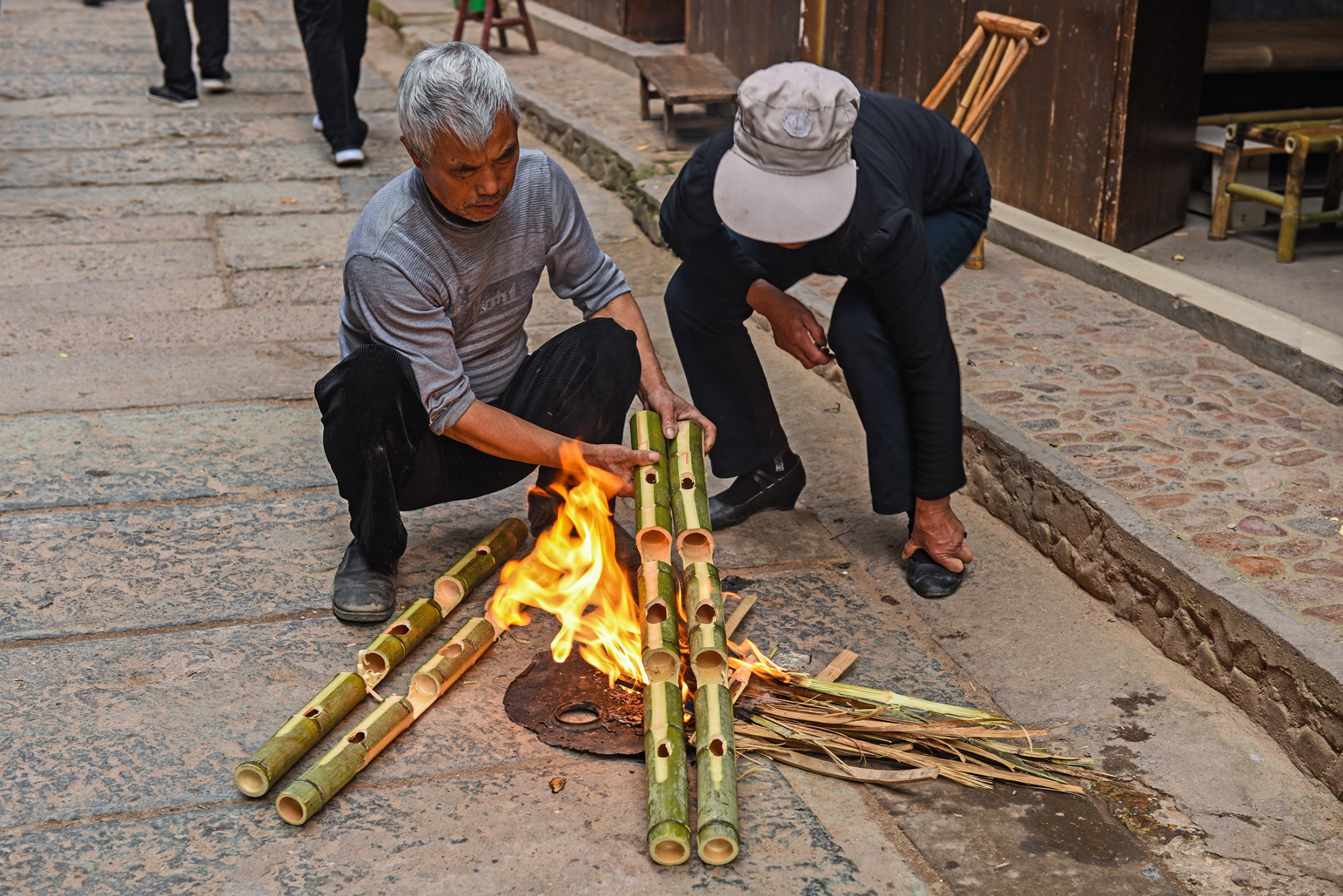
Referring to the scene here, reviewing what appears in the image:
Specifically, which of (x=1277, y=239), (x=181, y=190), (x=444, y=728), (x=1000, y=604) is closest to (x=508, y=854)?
(x=444, y=728)

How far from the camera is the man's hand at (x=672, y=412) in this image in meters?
3.21

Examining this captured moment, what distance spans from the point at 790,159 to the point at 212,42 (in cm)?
803

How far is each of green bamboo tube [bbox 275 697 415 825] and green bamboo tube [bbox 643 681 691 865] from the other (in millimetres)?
527

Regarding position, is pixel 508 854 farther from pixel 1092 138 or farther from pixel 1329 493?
pixel 1092 138

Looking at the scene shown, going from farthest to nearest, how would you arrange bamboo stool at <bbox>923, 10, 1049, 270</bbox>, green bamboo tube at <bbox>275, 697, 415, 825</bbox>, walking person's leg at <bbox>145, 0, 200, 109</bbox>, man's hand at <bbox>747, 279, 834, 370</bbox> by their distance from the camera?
1. walking person's leg at <bbox>145, 0, 200, 109</bbox>
2. bamboo stool at <bbox>923, 10, 1049, 270</bbox>
3. man's hand at <bbox>747, 279, 834, 370</bbox>
4. green bamboo tube at <bbox>275, 697, 415, 825</bbox>

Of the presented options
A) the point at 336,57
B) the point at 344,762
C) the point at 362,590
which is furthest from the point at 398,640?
the point at 336,57

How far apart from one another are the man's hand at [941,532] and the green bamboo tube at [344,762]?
1.43 m

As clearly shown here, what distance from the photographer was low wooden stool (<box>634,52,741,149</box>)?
25.1 ft

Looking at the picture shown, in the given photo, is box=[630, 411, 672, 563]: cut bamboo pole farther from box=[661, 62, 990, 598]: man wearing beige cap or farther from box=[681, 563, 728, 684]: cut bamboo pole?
box=[661, 62, 990, 598]: man wearing beige cap

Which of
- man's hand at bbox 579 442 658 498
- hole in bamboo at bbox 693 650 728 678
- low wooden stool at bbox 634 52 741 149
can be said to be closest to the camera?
hole in bamboo at bbox 693 650 728 678

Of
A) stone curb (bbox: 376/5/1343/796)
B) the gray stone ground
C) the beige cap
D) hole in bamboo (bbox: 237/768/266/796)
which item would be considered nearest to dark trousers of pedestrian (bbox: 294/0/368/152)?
the gray stone ground

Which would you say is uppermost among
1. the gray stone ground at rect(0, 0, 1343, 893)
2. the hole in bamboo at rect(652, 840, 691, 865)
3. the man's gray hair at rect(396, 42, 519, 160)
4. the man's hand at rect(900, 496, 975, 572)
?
the man's gray hair at rect(396, 42, 519, 160)

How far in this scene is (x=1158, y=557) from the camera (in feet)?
10.2

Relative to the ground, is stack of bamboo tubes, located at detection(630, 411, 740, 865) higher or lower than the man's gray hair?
lower
